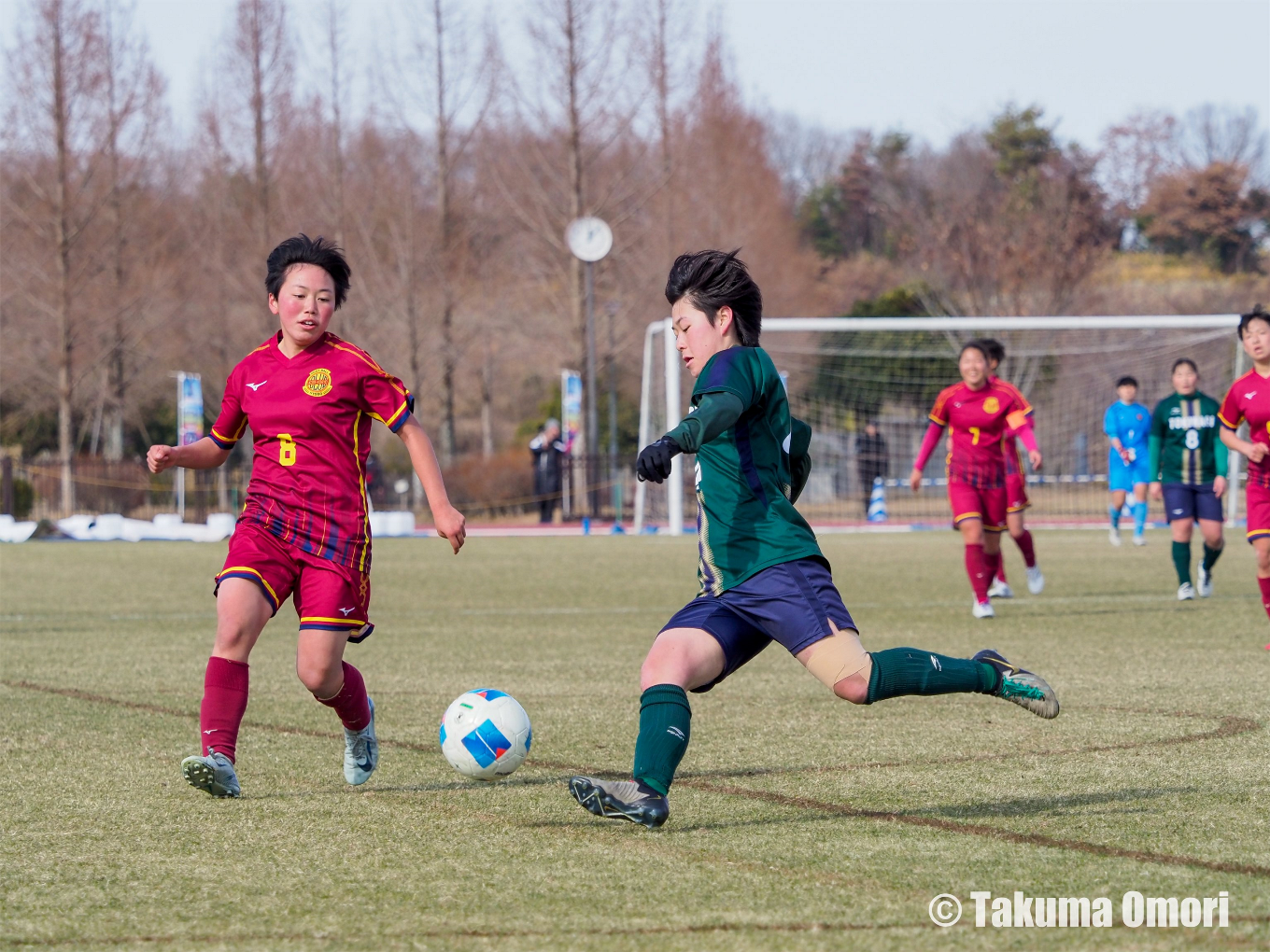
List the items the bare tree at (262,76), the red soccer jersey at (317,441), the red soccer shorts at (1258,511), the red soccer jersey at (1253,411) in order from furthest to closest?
the bare tree at (262,76)
the red soccer shorts at (1258,511)
the red soccer jersey at (1253,411)
the red soccer jersey at (317,441)

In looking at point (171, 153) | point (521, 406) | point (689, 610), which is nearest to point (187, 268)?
point (171, 153)

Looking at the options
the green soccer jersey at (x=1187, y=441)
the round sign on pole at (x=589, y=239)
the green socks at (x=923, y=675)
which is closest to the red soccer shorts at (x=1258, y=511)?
the green soccer jersey at (x=1187, y=441)

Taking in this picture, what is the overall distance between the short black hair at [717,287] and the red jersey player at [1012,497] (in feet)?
23.0

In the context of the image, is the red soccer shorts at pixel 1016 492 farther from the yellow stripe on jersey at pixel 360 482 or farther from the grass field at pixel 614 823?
the yellow stripe on jersey at pixel 360 482

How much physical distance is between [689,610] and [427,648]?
5316mm

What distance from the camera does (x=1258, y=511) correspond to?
8.89m

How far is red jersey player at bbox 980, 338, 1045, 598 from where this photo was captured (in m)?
11.3

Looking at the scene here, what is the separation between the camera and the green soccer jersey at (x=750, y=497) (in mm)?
4324

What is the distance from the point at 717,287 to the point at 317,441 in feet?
4.86

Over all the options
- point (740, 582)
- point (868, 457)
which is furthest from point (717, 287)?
point (868, 457)

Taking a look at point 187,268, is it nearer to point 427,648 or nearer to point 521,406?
point 521,406

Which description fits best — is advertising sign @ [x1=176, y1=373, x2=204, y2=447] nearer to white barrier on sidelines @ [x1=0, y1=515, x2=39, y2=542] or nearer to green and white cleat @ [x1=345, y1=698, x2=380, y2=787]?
white barrier on sidelines @ [x1=0, y1=515, x2=39, y2=542]

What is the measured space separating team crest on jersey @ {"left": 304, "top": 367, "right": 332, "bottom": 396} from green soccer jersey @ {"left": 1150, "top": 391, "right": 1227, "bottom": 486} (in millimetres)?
8446

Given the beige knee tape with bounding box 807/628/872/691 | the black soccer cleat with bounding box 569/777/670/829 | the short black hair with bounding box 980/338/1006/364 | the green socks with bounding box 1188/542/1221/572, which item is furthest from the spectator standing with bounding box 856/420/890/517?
the black soccer cleat with bounding box 569/777/670/829
